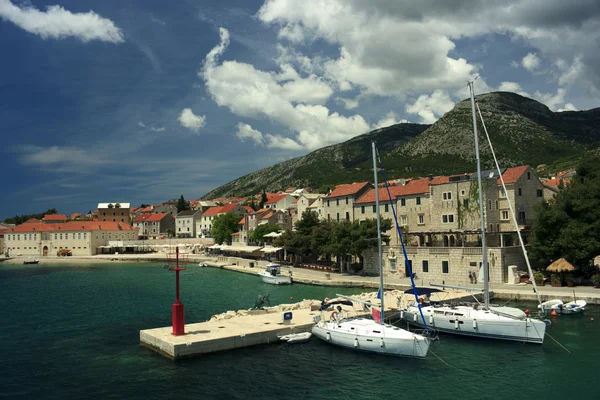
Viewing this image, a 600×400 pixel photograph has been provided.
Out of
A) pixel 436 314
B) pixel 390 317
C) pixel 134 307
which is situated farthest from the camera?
pixel 134 307

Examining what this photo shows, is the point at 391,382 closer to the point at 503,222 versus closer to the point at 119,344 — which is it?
the point at 119,344

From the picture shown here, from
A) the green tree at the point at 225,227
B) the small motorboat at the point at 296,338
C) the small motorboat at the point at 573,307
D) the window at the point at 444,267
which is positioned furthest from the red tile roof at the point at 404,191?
the green tree at the point at 225,227

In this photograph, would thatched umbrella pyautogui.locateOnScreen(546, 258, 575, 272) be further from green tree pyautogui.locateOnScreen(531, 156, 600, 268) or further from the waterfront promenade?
the waterfront promenade

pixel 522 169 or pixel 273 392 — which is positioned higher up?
pixel 522 169

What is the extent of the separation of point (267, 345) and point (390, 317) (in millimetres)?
9898

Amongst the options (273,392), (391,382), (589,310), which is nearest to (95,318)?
(273,392)

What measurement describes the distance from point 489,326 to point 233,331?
14970 millimetres

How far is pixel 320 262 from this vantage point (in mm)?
68812

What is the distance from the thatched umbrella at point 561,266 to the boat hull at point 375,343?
22.7 metres

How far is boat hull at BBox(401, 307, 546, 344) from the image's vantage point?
25.3 m

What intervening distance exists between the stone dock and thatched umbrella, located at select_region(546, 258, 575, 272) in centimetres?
1614

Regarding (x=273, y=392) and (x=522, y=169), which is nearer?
(x=273, y=392)

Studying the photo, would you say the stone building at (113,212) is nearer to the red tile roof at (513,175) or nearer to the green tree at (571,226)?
the red tile roof at (513,175)

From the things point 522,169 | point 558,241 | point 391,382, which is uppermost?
point 522,169
